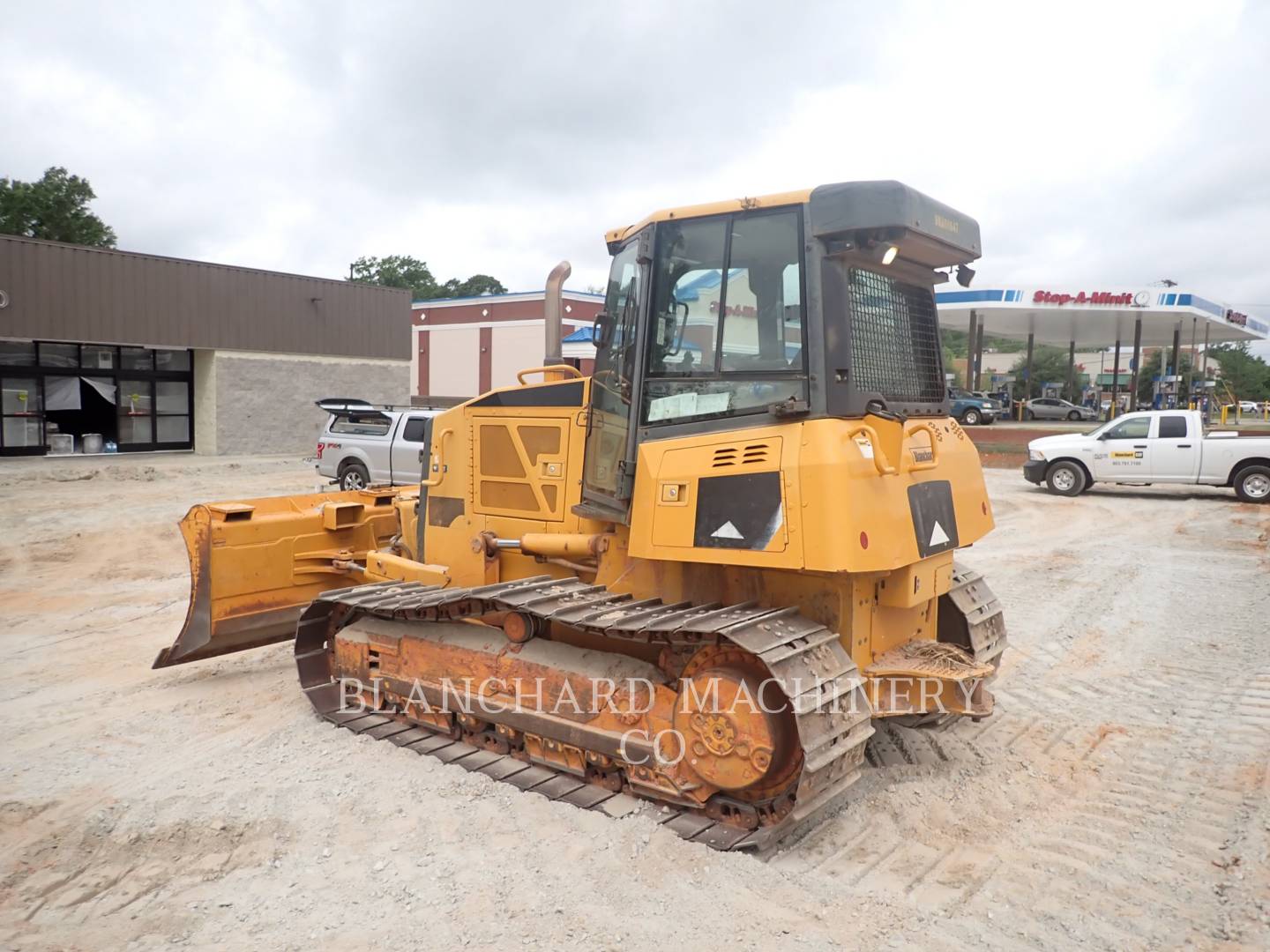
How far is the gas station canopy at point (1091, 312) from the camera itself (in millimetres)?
31625

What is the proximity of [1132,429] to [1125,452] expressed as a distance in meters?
0.45

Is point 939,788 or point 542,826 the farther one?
point 939,788

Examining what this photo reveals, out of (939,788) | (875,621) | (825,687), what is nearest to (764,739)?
(825,687)

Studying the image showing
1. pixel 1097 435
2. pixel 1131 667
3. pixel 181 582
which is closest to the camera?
pixel 1131 667

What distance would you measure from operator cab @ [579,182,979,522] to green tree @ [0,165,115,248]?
43335mm

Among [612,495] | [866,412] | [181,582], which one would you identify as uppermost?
[866,412]

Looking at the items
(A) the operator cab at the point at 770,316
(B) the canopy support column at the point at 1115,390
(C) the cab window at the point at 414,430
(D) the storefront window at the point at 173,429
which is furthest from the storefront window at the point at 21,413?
(B) the canopy support column at the point at 1115,390

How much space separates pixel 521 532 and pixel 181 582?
656 centimetres

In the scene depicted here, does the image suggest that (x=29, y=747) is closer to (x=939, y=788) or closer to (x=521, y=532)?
(x=521, y=532)

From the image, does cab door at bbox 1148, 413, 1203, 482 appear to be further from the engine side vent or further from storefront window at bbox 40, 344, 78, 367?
storefront window at bbox 40, 344, 78, 367

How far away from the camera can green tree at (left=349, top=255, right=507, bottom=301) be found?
217 ft

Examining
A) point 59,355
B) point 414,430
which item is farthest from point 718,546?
point 59,355

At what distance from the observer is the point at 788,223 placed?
4391 mm

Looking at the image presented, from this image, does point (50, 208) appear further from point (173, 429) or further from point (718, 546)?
point (718, 546)
